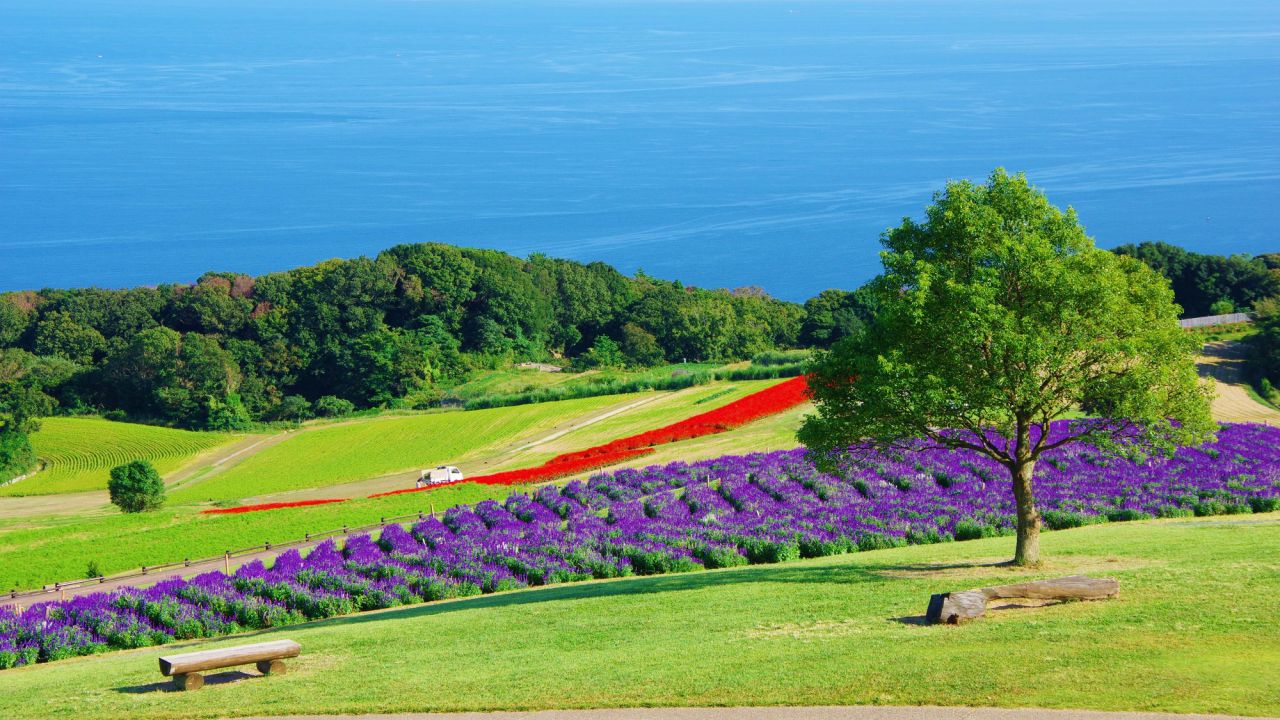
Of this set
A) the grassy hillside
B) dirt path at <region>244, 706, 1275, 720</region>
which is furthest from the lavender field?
the grassy hillside

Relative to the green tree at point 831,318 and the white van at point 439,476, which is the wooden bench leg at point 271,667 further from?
the green tree at point 831,318

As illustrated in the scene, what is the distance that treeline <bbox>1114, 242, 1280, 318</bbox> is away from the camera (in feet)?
338

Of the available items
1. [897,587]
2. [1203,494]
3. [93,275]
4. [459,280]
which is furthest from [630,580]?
Result: [93,275]

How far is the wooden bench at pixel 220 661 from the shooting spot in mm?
18797

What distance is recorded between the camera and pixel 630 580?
29812 millimetres

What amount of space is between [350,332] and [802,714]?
104803 millimetres

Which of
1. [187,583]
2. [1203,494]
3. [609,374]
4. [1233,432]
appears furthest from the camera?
[609,374]

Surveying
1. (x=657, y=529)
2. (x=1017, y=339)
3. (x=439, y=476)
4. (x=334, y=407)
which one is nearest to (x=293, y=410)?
(x=334, y=407)

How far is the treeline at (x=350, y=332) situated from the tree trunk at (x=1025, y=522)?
3178 inches

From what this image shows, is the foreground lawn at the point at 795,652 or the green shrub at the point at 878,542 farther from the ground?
the foreground lawn at the point at 795,652

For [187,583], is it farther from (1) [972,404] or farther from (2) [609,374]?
(2) [609,374]

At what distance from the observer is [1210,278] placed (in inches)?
4149

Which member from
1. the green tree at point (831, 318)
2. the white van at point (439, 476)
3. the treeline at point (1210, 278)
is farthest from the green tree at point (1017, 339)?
the treeline at point (1210, 278)

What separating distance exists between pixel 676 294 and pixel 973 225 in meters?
100
